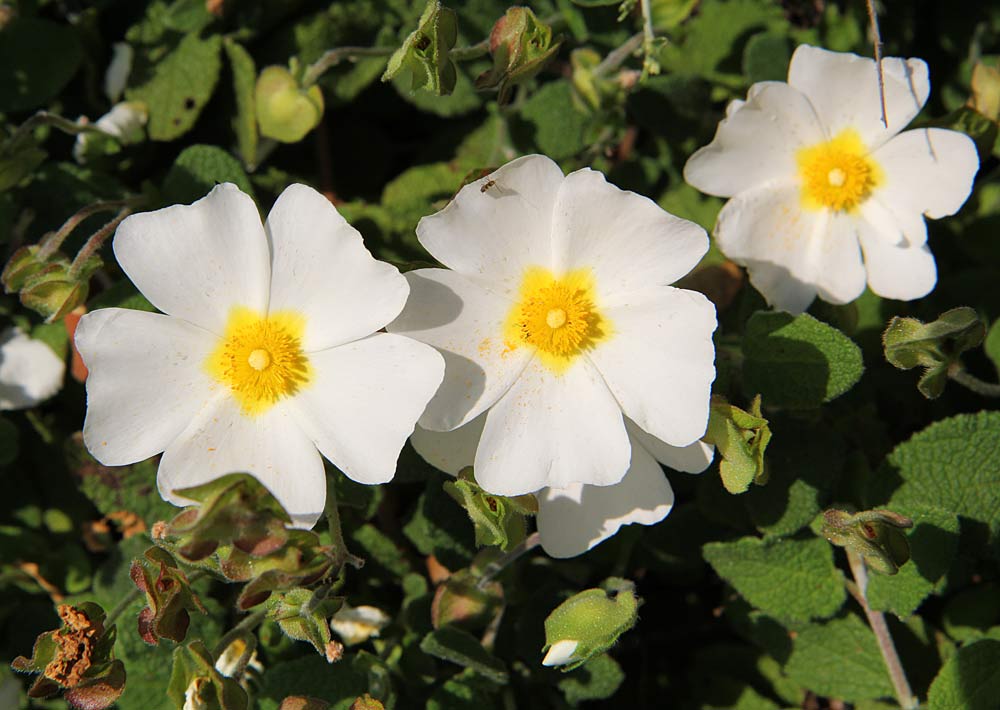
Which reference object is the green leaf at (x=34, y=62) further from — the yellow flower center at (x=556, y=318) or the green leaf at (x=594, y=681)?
the green leaf at (x=594, y=681)


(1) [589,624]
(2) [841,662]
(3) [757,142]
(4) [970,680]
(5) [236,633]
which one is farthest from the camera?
(2) [841,662]

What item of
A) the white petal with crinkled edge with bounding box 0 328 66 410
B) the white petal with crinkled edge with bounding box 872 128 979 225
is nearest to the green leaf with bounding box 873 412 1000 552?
the white petal with crinkled edge with bounding box 872 128 979 225

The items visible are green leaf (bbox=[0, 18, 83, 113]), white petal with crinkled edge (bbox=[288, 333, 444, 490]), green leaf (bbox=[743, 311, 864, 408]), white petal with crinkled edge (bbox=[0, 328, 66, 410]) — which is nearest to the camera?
white petal with crinkled edge (bbox=[288, 333, 444, 490])

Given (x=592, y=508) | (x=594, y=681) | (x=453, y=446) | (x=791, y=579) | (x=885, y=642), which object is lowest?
(x=594, y=681)

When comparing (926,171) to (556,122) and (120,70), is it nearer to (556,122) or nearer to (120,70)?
(556,122)

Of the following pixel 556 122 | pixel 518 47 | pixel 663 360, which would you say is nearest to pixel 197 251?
pixel 518 47

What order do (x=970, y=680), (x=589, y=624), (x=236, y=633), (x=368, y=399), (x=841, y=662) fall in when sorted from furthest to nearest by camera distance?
(x=841, y=662), (x=970, y=680), (x=236, y=633), (x=589, y=624), (x=368, y=399)

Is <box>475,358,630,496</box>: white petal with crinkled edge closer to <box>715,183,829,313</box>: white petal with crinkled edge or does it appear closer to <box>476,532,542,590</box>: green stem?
<box>476,532,542,590</box>: green stem
